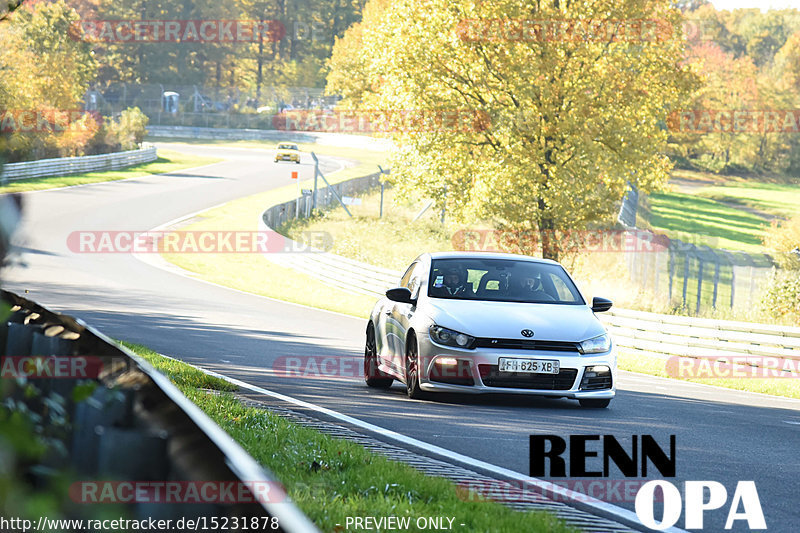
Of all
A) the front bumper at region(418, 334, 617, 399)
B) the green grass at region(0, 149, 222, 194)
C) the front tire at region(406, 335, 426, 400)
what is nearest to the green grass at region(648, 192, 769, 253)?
the green grass at region(0, 149, 222, 194)

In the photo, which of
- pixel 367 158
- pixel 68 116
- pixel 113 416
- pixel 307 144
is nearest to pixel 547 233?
pixel 113 416

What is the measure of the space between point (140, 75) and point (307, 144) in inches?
975

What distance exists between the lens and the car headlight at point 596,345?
10398mm

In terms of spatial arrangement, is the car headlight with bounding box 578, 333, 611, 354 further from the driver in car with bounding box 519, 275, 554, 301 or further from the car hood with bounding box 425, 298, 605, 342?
the driver in car with bounding box 519, 275, 554, 301

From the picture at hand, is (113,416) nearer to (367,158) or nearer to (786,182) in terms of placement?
(367,158)

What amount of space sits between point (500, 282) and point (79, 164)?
45.4m

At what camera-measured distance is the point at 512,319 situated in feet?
34.3

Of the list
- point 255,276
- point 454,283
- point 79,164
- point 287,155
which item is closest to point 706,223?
point 287,155

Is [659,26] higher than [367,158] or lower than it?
higher

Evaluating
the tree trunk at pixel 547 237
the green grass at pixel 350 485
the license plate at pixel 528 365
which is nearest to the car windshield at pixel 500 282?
the license plate at pixel 528 365

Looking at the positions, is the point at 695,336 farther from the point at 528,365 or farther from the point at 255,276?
the point at 255,276

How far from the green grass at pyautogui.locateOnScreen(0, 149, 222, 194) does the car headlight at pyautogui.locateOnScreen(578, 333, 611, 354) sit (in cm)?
2770

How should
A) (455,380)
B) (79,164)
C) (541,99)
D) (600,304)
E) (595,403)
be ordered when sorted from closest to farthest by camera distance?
1. (455,380)
2. (595,403)
3. (600,304)
4. (541,99)
5. (79,164)

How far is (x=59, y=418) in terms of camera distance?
311cm
